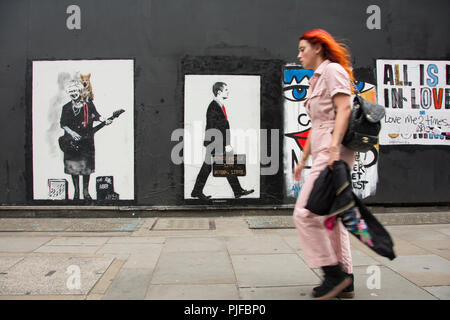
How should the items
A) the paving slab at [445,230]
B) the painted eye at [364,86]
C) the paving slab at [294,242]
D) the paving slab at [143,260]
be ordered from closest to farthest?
the paving slab at [143,260]
the paving slab at [294,242]
the paving slab at [445,230]
the painted eye at [364,86]

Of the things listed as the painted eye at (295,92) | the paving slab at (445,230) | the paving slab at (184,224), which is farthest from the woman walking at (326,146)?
the painted eye at (295,92)

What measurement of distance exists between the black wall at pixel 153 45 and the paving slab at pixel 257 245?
1558 mm

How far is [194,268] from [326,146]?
1832 mm

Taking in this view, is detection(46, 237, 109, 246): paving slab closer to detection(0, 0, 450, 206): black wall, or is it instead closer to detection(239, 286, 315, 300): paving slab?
detection(0, 0, 450, 206): black wall

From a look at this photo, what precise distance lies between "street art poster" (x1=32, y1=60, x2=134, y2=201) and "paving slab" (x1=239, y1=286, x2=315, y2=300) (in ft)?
12.2

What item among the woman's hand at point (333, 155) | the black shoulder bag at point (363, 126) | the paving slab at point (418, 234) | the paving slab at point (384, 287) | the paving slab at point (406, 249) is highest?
the black shoulder bag at point (363, 126)

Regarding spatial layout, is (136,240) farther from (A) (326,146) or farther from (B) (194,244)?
(A) (326,146)

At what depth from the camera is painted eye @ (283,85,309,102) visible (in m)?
6.27

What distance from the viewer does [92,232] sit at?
519cm

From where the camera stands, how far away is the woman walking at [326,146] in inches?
103

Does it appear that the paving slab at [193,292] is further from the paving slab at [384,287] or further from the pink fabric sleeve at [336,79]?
the pink fabric sleeve at [336,79]

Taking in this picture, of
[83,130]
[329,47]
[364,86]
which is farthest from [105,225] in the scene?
[364,86]

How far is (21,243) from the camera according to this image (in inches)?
179

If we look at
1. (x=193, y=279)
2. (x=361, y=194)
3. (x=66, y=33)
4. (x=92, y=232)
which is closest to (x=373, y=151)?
(x=361, y=194)
